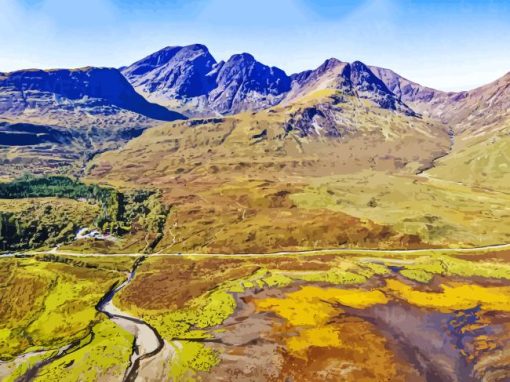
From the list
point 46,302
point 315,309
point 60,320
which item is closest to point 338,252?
point 315,309

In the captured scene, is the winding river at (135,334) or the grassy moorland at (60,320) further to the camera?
the grassy moorland at (60,320)

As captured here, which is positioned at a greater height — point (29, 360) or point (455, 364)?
point (455, 364)

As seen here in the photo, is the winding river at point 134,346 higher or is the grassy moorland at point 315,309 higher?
the grassy moorland at point 315,309

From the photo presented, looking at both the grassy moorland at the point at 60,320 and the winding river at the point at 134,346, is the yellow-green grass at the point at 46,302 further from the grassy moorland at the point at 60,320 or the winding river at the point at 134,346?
the winding river at the point at 134,346

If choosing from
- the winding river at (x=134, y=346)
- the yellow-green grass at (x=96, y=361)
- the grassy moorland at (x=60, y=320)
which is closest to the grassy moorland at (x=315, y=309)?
the winding river at (x=134, y=346)

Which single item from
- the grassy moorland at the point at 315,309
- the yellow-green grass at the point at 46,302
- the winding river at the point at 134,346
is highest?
the grassy moorland at the point at 315,309

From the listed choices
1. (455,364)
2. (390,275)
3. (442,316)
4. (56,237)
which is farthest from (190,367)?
(56,237)

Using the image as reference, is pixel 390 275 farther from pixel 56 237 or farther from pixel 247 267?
pixel 56 237

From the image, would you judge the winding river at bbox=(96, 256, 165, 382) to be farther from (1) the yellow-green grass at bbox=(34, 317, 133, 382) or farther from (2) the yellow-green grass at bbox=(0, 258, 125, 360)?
(2) the yellow-green grass at bbox=(0, 258, 125, 360)

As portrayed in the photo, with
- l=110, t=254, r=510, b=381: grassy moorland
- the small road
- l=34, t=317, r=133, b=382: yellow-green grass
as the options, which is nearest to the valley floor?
l=34, t=317, r=133, b=382: yellow-green grass

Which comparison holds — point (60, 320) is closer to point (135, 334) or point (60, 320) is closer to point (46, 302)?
point (46, 302)

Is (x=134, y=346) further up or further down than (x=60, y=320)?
further up
